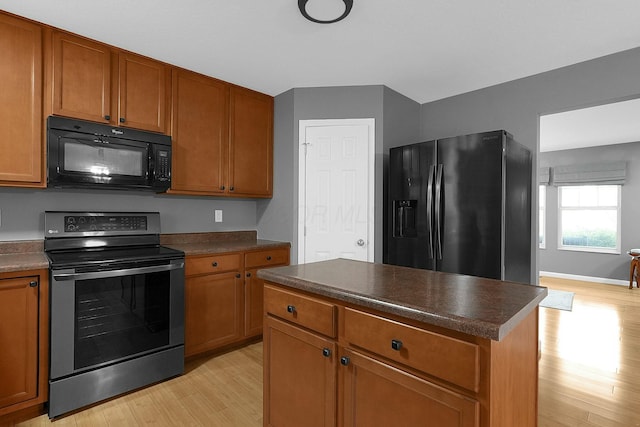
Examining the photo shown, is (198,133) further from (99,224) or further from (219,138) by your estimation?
(99,224)

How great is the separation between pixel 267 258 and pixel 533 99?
8.95 feet

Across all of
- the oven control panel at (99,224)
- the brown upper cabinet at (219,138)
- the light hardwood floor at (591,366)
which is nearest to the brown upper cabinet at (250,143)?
the brown upper cabinet at (219,138)

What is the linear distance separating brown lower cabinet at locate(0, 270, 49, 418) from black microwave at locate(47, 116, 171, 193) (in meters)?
0.68

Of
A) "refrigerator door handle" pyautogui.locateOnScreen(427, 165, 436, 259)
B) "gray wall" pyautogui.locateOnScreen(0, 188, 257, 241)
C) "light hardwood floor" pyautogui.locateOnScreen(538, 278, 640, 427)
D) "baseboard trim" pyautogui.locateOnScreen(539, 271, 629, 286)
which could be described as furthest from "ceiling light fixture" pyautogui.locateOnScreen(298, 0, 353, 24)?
"baseboard trim" pyautogui.locateOnScreen(539, 271, 629, 286)

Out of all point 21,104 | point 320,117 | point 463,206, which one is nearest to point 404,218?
point 463,206

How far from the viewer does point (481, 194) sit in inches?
96.4

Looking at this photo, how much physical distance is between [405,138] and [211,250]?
219 cm

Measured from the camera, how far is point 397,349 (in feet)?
3.70

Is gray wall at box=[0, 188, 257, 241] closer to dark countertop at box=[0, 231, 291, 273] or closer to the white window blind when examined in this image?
dark countertop at box=[0, 231, 291, 273]

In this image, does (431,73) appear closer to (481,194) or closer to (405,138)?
(405,138)

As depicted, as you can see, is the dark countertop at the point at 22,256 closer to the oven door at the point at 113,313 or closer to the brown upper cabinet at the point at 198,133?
the oven door at the point at 113,313

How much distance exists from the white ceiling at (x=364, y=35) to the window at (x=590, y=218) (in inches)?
193

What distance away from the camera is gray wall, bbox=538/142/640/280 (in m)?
5.95

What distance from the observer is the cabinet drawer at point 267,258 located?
9.89 feet
